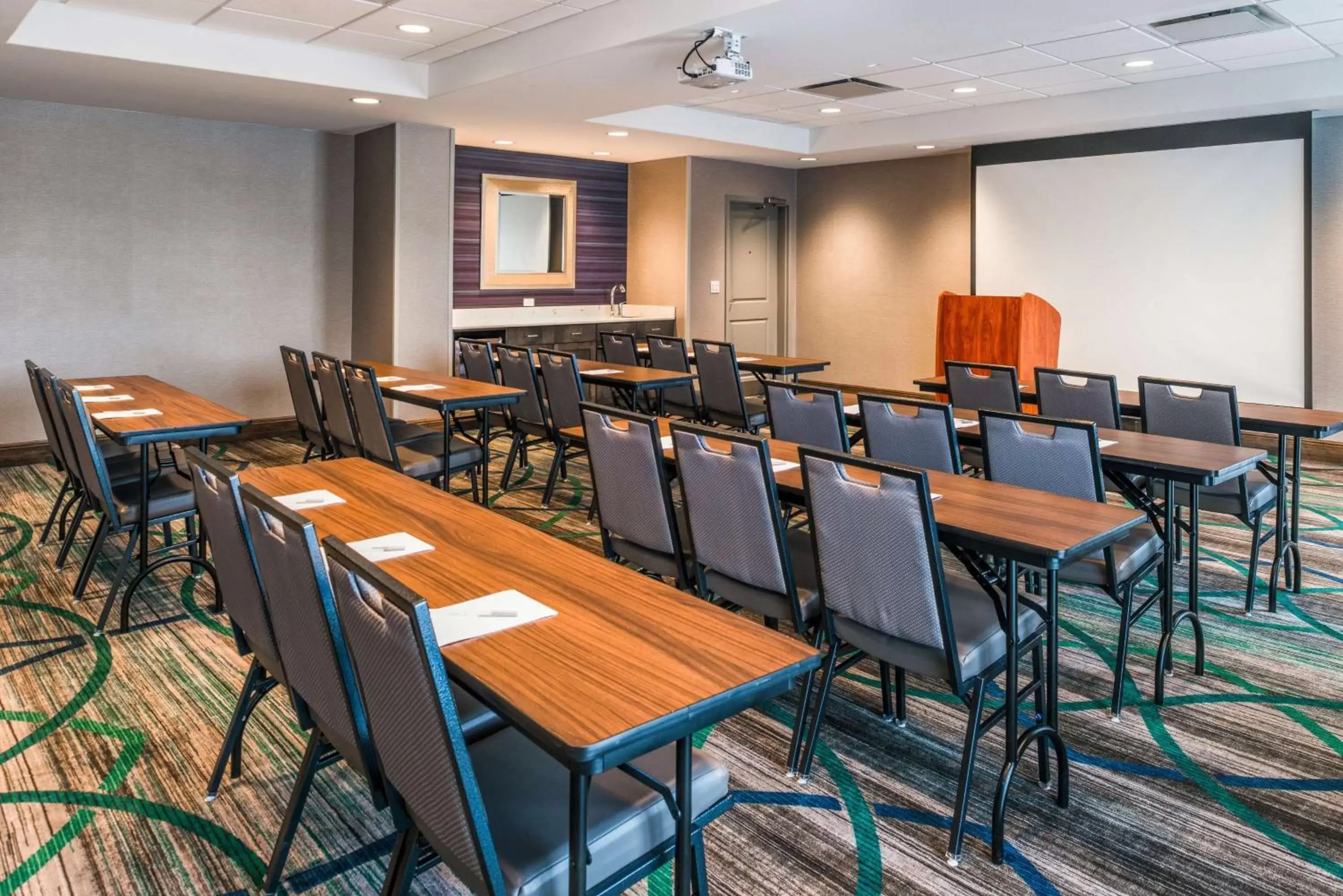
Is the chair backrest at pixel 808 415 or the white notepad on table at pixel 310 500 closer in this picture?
the white notepad on table at pixel 310 500

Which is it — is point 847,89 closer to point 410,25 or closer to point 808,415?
point 410,25

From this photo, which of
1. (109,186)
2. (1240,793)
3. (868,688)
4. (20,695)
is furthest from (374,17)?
(1240,793)

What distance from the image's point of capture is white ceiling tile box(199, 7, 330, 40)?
5070 mm

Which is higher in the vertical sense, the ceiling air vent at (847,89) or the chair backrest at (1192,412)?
the ceiling air vent at (847,89)

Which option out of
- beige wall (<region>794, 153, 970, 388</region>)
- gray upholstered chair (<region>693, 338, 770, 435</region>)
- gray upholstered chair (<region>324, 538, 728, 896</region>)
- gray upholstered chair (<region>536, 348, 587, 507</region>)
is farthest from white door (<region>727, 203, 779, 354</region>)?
gray upholstered chair (<region>324, 538, 728, 896</region>)

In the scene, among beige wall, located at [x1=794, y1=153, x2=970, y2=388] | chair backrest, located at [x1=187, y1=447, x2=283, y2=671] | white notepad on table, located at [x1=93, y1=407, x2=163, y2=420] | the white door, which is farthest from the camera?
the white door

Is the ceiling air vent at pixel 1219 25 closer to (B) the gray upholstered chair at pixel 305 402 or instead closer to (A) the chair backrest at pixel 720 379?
(A) the chair backrest at pixel 720 379

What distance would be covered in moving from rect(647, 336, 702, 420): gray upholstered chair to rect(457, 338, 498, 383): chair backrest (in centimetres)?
111

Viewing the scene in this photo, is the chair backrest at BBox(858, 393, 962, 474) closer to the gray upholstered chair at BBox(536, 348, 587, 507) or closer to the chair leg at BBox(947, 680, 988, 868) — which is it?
the chair leg at BBox(947, 680, 988, 868)

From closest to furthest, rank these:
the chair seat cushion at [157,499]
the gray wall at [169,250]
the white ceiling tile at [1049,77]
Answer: the chair seat cushion at [157,499] → the white ceiling tile at [1049,77] → the gray wall at [169,250]

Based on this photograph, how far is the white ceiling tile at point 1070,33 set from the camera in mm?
5121

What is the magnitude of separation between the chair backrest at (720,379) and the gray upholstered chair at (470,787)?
4312mm

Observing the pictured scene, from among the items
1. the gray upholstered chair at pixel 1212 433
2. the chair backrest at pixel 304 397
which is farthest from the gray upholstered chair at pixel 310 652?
the chair backrest at pixel 304 397

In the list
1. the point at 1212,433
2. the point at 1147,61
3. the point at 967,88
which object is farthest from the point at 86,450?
the point at 1147,61
